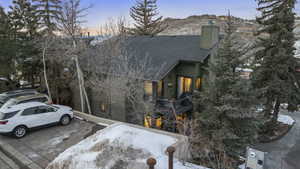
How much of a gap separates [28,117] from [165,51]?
10151 millimetres

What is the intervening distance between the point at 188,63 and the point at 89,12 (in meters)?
8.04

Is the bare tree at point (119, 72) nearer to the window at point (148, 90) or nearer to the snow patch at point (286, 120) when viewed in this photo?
the window at point (148, 90)

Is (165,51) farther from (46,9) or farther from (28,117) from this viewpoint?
(46,9)

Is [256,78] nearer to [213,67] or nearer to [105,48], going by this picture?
[213,67]

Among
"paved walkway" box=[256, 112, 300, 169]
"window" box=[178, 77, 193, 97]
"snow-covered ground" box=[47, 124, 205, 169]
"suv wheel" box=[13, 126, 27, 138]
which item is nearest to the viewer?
"snow-covered ground" box=[47, 124, 205, 169]

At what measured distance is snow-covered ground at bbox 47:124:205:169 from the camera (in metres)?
5.91

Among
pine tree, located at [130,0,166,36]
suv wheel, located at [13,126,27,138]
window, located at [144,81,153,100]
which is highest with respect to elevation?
pine tree, located at [130,0,166,36]

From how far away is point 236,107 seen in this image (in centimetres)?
761

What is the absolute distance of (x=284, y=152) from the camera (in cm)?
1203

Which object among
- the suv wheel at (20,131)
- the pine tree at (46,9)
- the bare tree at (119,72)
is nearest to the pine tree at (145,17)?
the pine tree at (46,9)

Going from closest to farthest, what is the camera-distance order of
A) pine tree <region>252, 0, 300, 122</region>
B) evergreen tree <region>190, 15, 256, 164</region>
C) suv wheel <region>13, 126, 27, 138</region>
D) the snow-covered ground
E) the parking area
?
the snow-covered ground → evergreen tree <region>190, 15, 256, 164</region> → the parking area → suv wheel <region>13, 126, 27, 138</region> → pine tree <region>252, 0, 300, 122</region>

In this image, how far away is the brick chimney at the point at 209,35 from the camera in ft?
42.5

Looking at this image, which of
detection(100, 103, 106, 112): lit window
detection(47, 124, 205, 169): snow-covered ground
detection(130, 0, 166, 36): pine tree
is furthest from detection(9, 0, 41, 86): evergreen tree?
detection(130, 0, 166, 36): pine tree

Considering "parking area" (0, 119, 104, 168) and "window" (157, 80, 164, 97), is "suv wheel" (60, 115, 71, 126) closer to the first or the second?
"parking area" (0, 119, 104, 168)
